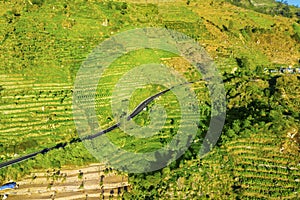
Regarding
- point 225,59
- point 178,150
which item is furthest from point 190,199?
point 225,59

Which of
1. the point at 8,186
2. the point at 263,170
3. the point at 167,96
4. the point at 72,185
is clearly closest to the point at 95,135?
the point at 72,185

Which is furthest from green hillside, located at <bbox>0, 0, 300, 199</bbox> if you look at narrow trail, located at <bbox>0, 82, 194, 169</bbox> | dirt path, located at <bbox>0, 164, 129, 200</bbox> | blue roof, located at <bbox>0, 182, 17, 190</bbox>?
dirt path, located at <bbox>0, 164, 129, 200</bbox>

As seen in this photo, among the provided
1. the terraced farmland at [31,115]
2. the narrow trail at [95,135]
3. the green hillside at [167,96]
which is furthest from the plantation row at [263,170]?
the terraced farmland at [31,115]

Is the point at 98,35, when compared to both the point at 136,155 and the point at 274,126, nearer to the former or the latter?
the point at 136,155

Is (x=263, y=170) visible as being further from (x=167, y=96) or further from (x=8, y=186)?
(x=8, y=186)

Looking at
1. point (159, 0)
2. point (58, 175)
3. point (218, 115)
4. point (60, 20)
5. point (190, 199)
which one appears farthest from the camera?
point (159, 0)

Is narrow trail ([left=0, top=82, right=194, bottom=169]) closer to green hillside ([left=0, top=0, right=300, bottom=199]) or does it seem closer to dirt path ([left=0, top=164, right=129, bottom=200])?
green hillside ([left=0, top=0, right=300, bottom=199])
